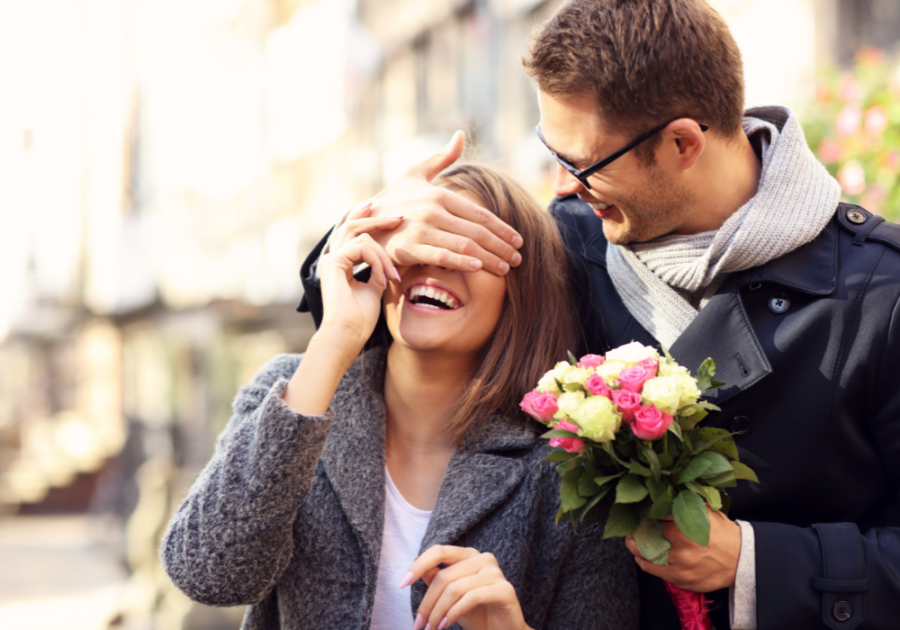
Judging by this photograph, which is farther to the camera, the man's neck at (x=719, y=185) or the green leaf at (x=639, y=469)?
the man's neck at (x=719, y=185)

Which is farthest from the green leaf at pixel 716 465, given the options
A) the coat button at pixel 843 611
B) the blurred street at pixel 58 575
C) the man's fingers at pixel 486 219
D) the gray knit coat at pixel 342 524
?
the blurred street at pixel 58 575

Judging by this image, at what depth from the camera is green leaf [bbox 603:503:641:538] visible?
2.06 m

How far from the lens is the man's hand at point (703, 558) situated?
7.09ft

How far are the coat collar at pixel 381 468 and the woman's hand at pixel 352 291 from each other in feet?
1.02

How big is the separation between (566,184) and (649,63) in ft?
1.43

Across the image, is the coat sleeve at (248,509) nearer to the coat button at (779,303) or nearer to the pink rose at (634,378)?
the pink rose at (634,378)

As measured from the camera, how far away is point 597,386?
6.81ft

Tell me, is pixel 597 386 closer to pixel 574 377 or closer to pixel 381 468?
pixel 574 377

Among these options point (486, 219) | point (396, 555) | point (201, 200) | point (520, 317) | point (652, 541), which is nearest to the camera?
point (652, 541)

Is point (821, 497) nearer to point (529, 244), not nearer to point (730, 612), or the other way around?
point (730, 612)

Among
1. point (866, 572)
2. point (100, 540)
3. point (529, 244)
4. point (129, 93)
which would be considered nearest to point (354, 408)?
point (529, 244)

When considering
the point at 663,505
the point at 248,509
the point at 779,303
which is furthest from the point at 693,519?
the point at 248,509

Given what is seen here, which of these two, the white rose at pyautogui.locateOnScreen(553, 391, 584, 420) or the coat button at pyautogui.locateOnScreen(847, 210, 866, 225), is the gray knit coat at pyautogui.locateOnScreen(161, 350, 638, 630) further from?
the coat button at pyautogui.locateOnScreen(847, 210, 866, 225)

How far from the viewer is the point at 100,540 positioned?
22312 millimetres
